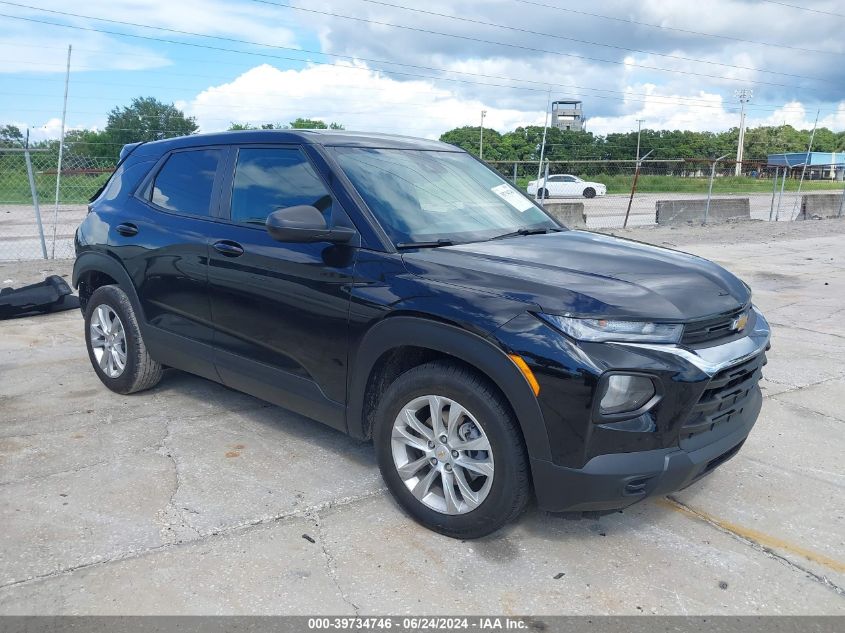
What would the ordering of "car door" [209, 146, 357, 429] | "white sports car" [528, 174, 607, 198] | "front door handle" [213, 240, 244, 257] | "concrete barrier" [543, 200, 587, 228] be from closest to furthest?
"car door" [209, 146, 357, 429], "front door handle" [213, 240, 244, 257], "concrete barrier" [543, 200, 587, 228], "white sports car" [528, 174, 607, 198]

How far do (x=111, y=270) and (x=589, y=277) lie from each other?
11.0ft

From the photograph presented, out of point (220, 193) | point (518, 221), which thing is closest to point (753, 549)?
point (518, 221)

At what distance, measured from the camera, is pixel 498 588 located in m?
2.94

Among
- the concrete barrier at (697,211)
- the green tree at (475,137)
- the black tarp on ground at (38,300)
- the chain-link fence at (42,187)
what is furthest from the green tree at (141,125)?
the green tree at (475,137)

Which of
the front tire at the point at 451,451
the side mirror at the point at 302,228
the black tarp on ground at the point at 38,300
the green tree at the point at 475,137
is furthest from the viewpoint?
the green tree at the point at 475,137

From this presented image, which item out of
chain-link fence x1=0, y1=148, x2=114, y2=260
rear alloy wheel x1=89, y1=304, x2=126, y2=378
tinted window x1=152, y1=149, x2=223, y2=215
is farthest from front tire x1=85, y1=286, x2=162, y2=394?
chain-link fence x1=0, y1=148, x2=114, y2=260

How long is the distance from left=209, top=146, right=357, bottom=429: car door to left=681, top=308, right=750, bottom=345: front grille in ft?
5.02

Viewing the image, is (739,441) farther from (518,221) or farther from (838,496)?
(518,221)

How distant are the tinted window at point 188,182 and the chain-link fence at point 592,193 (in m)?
6.33

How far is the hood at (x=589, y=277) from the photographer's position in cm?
289

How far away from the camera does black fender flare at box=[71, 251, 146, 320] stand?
481 cm

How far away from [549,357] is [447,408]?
587 mm

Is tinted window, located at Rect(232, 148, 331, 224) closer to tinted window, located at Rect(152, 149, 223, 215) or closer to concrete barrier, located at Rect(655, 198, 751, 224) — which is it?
tinted window, located at Rect(152, 149, 223, 215)

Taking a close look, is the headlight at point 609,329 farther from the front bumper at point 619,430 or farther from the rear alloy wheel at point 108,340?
the rear alloy wheel at point 108,340
